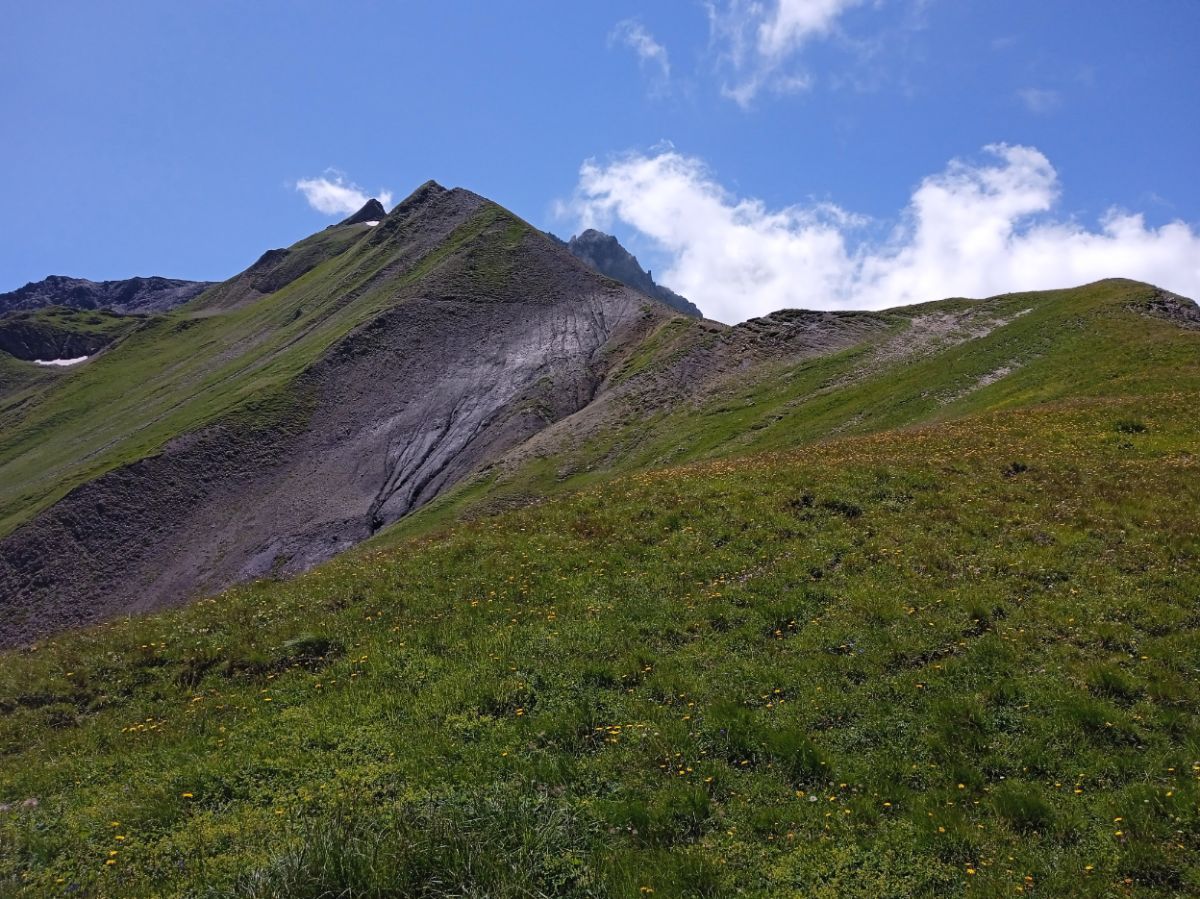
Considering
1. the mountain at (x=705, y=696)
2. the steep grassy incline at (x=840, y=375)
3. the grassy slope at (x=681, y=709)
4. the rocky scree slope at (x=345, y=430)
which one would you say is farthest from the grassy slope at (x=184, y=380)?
the grassy slope at (x=681, y=709)

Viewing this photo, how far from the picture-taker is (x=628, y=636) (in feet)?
55.6

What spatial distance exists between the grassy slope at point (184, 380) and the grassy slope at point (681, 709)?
248ft

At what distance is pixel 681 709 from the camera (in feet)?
46.1

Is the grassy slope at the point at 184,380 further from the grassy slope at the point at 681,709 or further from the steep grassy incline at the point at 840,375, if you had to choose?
the grassy slope at the point at 681,709

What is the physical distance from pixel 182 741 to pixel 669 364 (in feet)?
232

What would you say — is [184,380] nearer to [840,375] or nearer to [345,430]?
[345,430]

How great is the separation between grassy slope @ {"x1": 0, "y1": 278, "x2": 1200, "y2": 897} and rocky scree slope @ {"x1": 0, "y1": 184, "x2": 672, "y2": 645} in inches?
2084

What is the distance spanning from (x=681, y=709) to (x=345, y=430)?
7993 centimetres

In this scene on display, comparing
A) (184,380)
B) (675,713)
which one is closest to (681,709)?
(675,713)

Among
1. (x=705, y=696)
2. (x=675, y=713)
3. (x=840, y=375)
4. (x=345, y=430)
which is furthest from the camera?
(x=345, y=430)

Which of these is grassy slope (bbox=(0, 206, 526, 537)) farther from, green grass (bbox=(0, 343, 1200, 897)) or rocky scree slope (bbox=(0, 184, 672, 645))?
green grass (bbox=(0, 343, 1200, 897))

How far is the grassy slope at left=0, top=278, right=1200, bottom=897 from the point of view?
10141 mm

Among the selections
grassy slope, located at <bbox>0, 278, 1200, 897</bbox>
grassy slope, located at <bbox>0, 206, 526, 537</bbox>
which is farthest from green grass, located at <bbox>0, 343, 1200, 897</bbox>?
grassy slope, located at <bbox>0, 206, 526, 537</bbox>

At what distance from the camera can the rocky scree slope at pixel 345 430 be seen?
69.2m
